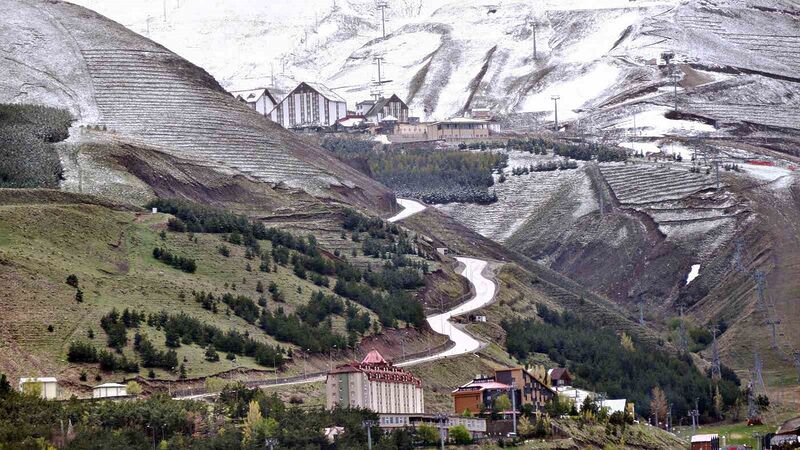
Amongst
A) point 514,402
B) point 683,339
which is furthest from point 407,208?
point 514,402

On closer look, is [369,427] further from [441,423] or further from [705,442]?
[705,442]

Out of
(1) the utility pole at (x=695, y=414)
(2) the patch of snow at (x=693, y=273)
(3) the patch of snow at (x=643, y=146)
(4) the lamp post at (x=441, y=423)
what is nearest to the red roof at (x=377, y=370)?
(4) the lamp post at (x=441, y=423)

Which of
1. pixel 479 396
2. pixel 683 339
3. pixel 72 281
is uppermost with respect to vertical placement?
pixel 72 281

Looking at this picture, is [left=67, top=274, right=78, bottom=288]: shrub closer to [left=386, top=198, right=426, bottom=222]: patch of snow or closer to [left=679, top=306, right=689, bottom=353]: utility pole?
[left=679, top=306, right=689, bottom=353]: utility pole

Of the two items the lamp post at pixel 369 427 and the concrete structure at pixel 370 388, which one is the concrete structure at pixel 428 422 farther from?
the lamp post at pixel 369 427

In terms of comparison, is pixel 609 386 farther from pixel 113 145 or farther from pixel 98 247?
pixel 113 145

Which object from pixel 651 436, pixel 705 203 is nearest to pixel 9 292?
pixel 651 436

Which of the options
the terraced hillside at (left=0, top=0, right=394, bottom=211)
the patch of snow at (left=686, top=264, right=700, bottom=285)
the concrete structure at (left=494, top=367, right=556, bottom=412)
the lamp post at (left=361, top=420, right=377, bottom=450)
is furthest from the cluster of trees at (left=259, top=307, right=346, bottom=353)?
the patch of snow at (left=686, top=264, right=700, bottom=285)
